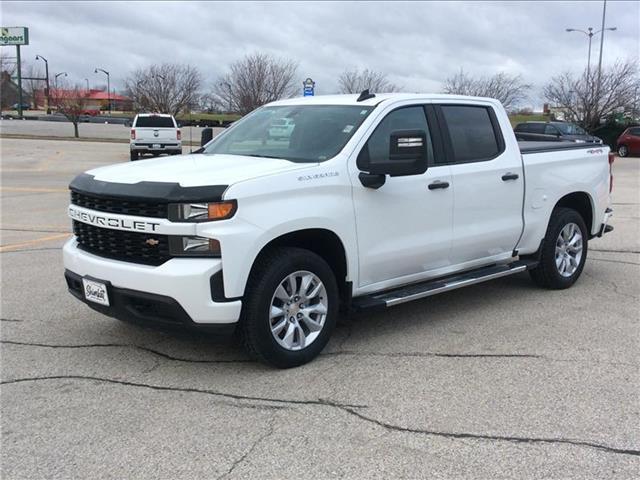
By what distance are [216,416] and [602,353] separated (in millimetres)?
2942

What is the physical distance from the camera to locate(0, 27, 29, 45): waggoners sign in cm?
8044

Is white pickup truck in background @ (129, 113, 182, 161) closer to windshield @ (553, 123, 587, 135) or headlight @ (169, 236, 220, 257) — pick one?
windshield @ (553, 123, 587, 135)

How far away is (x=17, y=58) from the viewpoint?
79.4 meters

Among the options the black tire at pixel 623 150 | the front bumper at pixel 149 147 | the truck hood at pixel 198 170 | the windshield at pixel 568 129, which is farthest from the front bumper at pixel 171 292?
the black tire at pixel 623 150

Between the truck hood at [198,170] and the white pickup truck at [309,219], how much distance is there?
2cm

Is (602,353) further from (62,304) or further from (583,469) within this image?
(62,304)

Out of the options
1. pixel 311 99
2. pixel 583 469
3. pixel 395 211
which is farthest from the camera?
pixel 311 99

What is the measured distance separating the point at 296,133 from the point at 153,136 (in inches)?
836

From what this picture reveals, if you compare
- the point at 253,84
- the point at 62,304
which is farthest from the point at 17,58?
the point at 62,304

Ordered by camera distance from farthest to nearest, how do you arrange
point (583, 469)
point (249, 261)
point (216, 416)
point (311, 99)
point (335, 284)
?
point (311, 99) < point (335, 284) < point (249, 261) < point (216, 416) < point (583, 469)

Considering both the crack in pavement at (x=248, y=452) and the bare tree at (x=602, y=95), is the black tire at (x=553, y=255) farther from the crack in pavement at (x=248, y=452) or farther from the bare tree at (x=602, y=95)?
the bare tree at (x=602, y=95)

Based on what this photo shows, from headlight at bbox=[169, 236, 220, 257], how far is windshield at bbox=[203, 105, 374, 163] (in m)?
1.07

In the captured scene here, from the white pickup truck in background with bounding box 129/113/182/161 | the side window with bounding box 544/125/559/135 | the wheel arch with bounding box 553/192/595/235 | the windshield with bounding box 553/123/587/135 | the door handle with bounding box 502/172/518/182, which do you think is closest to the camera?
the door handle with bounding box 502/172/518/182

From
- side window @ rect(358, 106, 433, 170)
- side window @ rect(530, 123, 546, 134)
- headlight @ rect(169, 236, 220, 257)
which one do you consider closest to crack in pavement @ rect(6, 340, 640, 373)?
headlight @ rect(169, 236, 220, 257)
